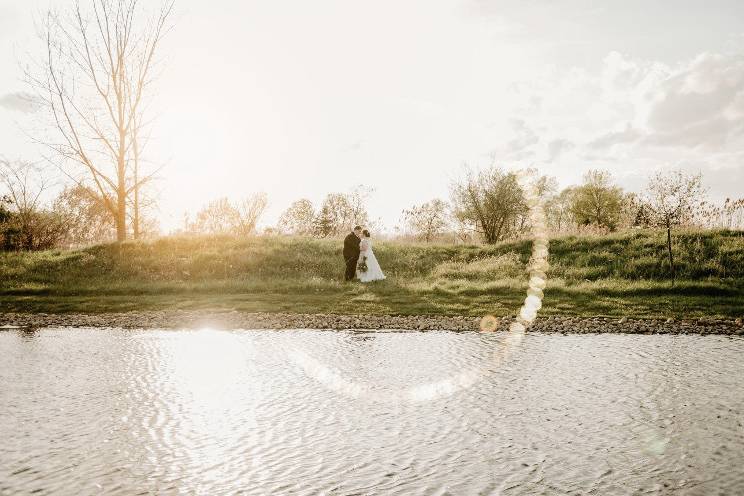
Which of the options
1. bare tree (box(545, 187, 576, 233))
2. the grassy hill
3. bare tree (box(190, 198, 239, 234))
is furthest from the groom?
bare tree (box(545, 187, 576, 233))

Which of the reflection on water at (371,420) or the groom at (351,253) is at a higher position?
the groom at (351,253)

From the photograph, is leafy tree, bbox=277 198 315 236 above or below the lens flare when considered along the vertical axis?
above

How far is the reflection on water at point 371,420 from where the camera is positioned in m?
4.89

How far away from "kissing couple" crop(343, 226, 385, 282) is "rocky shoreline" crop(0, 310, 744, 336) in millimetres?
8498

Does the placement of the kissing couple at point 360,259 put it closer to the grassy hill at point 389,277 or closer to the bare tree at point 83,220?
the grassy hill at point 389,277

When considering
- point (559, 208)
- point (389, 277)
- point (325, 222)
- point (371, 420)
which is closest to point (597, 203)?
point (559, 208)

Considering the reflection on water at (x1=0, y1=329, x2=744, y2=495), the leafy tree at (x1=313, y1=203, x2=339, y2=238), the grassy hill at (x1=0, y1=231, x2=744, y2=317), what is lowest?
the reflection on water at (x1=0, y1=329, x2=744, y2=495)

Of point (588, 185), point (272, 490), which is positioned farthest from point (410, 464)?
point (588, 185)

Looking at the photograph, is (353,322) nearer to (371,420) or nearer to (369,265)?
(371,420)

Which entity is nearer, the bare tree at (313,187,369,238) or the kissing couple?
the kissing couple

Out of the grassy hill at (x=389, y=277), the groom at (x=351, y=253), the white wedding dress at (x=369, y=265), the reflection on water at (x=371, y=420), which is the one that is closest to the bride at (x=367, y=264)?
the white wedding dress at (x=369, y=265)

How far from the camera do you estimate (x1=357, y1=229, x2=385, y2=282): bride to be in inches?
948

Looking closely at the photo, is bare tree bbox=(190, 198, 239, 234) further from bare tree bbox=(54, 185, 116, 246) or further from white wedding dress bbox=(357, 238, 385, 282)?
white wedding dress bbox=(357, 238, 385, 282)

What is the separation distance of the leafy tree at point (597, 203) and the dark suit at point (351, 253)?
163ft
